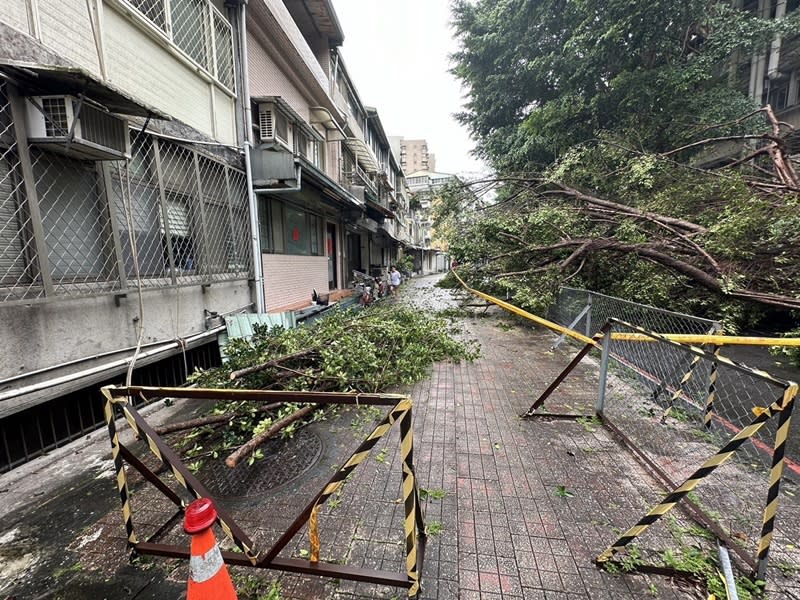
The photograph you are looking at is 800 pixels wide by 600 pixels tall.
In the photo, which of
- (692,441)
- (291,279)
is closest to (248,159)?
(291,279)

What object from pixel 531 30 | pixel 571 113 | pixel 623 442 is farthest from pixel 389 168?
pixel 623 442

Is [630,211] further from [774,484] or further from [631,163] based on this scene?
[774,484]

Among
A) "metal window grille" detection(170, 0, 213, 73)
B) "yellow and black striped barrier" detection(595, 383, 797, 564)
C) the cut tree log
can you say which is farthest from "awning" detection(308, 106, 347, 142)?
"yellow and black striped barrier" detection(595, 383, 797, 564)

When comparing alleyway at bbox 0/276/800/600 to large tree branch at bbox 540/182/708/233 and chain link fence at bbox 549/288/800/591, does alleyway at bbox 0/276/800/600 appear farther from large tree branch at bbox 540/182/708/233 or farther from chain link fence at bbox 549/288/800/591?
large tree branch at bbox 540/182/708/233

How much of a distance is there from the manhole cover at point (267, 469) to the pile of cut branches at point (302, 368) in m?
0.13

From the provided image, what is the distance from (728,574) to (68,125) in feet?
19.4

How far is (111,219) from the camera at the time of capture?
3816 mm

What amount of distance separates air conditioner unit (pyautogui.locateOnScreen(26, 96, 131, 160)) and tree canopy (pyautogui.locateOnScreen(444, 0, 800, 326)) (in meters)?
7.46

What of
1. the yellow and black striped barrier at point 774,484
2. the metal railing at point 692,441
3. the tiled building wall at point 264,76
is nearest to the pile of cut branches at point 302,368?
the metal railing at point 692,441

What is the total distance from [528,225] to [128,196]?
7853mm

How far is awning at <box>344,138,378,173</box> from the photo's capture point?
1488 cm

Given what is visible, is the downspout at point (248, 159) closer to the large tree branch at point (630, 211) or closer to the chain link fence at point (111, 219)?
the chain link fence at point (111, 219)

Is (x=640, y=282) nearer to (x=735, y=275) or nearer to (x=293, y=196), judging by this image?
(x=735, y=275)

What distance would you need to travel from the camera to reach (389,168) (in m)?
27.2
